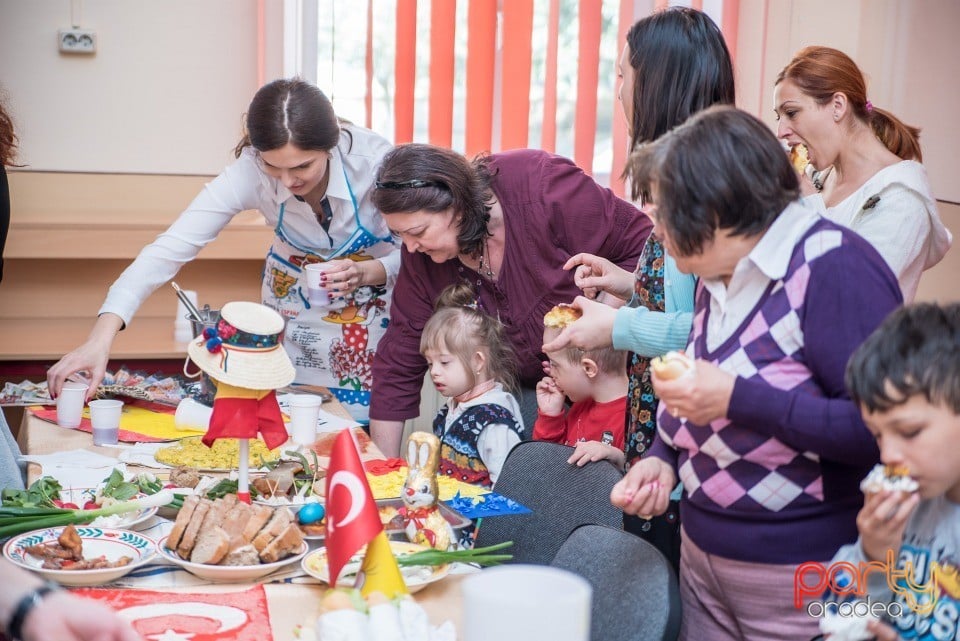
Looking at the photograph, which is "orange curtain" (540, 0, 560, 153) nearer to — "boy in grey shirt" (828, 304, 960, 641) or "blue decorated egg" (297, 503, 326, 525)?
"blue decorated egg" (297, 503, 326, 525)

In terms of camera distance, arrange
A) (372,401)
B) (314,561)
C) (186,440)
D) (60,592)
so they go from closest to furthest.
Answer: (60,592) < (314,561) < (186,440) < (372,401)

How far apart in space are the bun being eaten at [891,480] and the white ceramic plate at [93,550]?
989 mm

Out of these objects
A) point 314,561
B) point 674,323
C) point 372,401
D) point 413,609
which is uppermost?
point 674,323

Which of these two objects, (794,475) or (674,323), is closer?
(794,475)

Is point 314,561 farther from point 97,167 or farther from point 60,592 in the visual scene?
point 97,167

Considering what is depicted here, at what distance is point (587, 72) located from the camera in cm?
419

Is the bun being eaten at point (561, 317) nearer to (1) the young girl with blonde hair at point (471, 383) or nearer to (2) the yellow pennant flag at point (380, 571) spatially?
(1) the young girl with blonde hair at point (471, 383)

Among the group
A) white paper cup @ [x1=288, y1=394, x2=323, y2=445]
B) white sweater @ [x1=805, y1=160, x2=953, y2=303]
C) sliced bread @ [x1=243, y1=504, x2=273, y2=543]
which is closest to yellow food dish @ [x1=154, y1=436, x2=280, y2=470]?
white paper cup @ [x1=288, y1=394, x2=323, y2=445]

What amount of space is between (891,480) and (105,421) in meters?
1.64

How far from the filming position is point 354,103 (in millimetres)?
4133

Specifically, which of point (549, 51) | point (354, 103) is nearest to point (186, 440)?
point (354, 103)

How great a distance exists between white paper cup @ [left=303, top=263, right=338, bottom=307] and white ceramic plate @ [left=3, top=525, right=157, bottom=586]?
1173mm

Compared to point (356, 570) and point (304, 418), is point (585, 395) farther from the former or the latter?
point (356, 570)

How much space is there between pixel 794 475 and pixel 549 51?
10.0 feet
